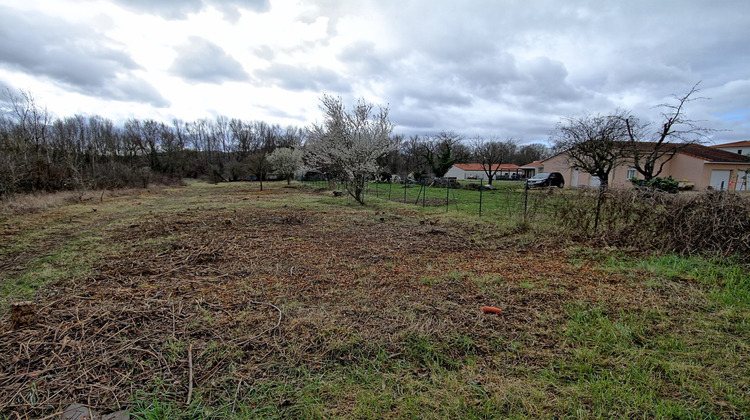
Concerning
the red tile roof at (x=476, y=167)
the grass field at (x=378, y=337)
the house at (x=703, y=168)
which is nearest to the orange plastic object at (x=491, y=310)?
the grass field at (x=378, y=337)

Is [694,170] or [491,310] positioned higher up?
[694,170]

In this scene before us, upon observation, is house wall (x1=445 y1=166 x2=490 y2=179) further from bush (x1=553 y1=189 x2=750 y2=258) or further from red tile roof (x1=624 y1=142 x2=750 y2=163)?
bush (x1=553 y1=189 x2=750 y2=258)

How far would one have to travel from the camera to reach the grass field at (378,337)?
6.07 ft

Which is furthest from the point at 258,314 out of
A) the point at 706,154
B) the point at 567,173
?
the point at 706,154

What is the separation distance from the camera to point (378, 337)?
254 cm

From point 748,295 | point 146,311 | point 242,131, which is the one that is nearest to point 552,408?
point 748,295

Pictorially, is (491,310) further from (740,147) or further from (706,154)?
(740,147)

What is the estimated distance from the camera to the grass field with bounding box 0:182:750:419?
6.07 ft

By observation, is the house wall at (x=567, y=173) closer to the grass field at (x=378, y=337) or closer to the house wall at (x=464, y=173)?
the house wall at (x=464, y=173)

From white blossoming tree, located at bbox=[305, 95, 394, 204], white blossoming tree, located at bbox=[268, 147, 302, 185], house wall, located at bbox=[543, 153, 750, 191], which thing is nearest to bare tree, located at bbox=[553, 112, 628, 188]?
house wall, located at bbox=[543, 153, 750, 191]

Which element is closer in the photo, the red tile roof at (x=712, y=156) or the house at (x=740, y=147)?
the red tile roof at (x=712, y=156)

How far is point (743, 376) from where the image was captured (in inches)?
78.0

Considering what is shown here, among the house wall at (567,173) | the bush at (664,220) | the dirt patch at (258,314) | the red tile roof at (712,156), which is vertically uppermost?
the red tile roof at (712,156)

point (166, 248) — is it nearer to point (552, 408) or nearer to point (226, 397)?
point (226, 397)
